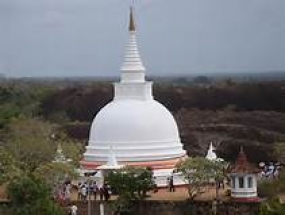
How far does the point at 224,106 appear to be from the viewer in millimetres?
91312

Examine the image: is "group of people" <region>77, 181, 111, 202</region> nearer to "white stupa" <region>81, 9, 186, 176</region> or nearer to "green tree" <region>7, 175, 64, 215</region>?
"white stupa" <region>81, 9, 186, 176</region>

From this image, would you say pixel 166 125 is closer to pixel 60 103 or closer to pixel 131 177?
pixel 131 177

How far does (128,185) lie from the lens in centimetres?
3244

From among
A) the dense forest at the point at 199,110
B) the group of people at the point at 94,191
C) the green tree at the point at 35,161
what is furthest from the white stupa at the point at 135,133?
the dense forest at the point at 199,110

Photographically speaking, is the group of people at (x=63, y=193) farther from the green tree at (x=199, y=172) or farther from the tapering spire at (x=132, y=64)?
the tapering spire at (x=132, y=64)

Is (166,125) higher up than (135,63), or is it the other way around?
(135,63)

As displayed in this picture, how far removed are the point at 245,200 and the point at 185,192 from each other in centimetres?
326

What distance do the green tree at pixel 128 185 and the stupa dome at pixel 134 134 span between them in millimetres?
4088

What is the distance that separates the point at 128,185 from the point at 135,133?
536 centimetres

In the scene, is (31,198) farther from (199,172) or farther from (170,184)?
(170,184)

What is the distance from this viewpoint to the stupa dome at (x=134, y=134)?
3712 centimetres

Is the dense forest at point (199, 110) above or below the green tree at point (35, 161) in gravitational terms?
above

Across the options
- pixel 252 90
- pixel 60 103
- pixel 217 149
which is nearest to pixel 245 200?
pixel 217 149

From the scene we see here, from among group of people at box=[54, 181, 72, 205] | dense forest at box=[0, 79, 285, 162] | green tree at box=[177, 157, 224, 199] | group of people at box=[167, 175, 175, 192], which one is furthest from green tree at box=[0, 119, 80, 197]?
dense forest at box=[0, 79, 285, 162]
